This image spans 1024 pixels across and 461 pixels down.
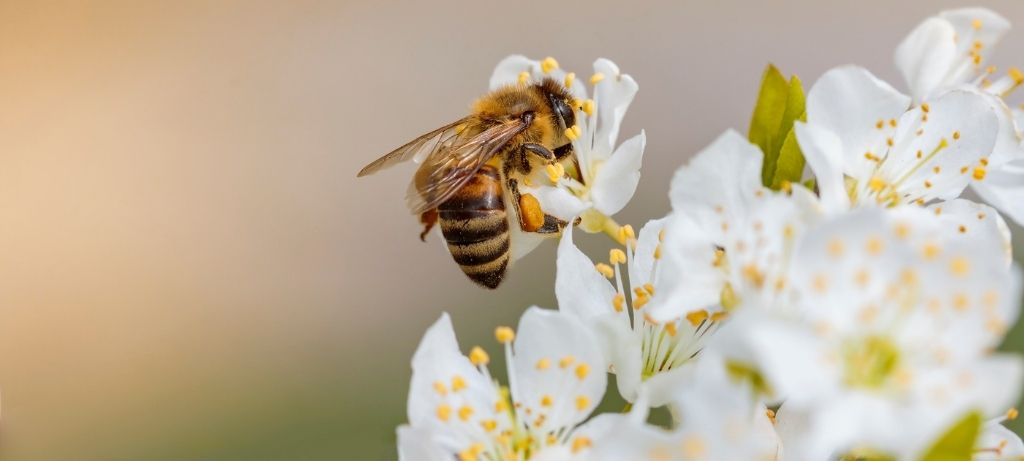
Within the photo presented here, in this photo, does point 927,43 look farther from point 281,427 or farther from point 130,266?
point 130,266

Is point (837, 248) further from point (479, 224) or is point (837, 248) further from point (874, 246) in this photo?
point (479, 224)

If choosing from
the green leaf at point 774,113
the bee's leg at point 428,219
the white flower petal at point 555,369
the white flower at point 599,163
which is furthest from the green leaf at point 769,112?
the bee's leg at point 428,219

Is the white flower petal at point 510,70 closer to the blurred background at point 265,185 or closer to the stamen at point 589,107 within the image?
the stamen at point 589,107

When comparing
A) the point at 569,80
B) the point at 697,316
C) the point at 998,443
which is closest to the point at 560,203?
the point at 569,80

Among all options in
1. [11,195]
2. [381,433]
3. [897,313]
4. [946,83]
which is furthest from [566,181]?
[11,195]

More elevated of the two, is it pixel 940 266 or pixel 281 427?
pixel 940 266

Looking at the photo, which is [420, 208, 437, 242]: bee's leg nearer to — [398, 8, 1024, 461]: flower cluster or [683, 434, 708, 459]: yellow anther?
[398, 8, 1024, 461]: flower cluster

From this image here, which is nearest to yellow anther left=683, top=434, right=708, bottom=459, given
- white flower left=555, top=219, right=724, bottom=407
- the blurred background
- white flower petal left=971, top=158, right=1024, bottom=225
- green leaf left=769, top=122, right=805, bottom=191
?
white flower left=555, top=219, right=724, bottom=407
